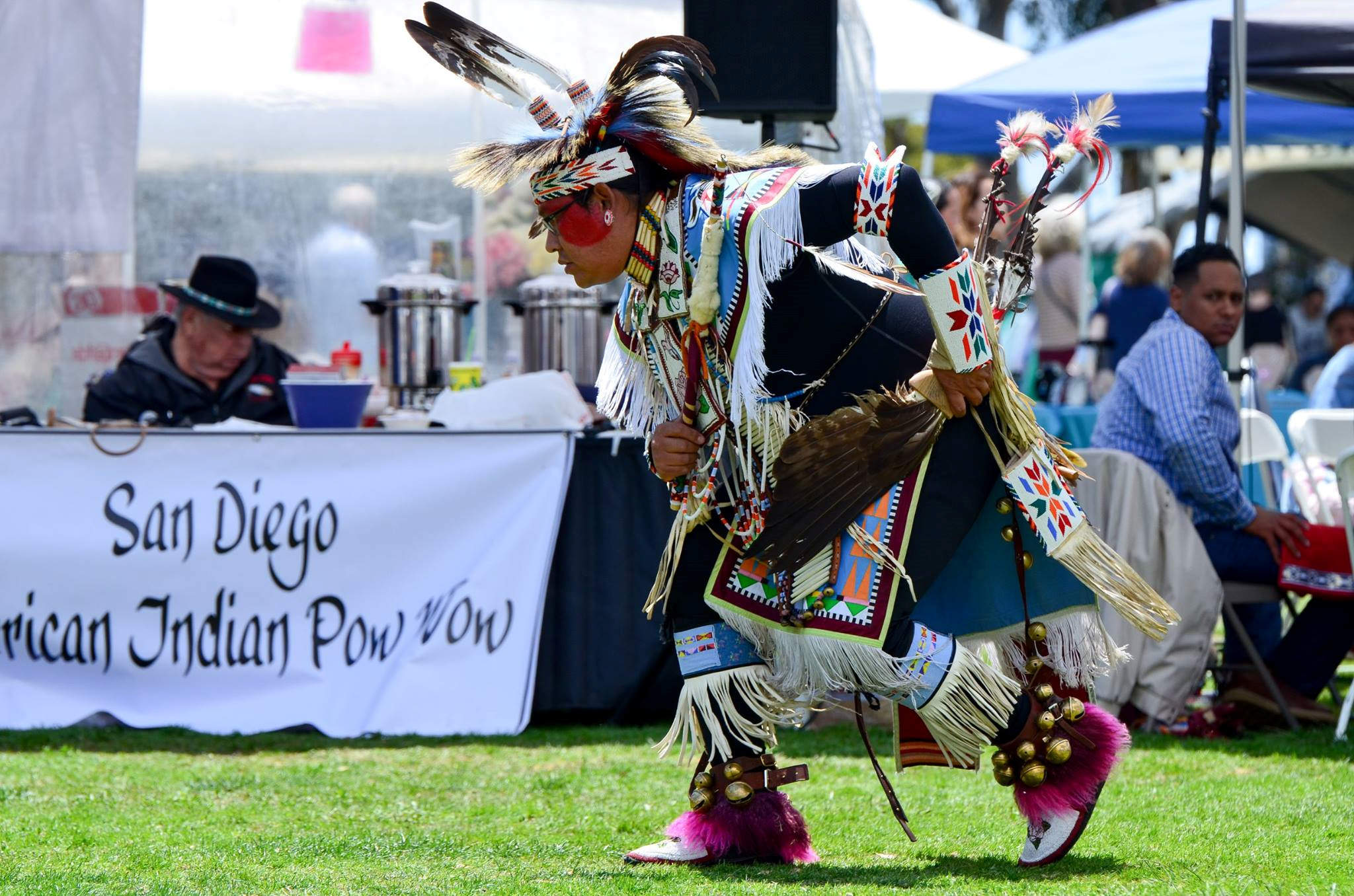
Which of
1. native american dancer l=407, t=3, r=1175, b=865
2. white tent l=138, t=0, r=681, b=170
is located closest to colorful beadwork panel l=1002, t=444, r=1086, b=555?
native american dancer l=407, t=3, r=1175, b=865

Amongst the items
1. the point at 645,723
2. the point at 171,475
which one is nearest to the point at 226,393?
the point at 171,475

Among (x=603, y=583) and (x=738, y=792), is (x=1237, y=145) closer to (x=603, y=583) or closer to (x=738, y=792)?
(x=603, y=583)

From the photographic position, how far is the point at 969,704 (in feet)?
10.6

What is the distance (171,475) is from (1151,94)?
5255 mm

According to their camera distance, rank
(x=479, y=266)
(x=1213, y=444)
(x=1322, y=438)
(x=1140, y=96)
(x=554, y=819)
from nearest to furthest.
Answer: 1. (x=554, y=819)
2. (x=1213, y=444)
3. (x=1322, y=438)
4. (x=479, y=266)
5. (x=1140, y=96)

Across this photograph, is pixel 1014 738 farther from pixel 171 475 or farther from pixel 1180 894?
pixel 171 475

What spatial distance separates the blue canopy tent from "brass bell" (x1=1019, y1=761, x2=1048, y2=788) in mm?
5308

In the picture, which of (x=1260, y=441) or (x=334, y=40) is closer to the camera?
(x=1260, y=441)

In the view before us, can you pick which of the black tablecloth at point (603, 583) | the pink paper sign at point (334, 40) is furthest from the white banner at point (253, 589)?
the pink paper sign at point (334, 40)

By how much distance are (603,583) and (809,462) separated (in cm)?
232

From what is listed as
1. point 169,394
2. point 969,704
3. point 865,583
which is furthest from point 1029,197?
point 169,394

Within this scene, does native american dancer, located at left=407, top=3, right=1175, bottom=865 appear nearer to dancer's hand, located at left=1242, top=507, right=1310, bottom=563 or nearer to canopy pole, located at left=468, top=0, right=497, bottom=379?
dancer's hand, located at left=1242, top=507, right=1310, bottom=563

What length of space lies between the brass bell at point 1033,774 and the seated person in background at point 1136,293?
23.2 feet

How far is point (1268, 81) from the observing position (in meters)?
6.07
